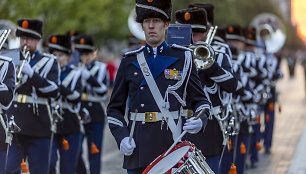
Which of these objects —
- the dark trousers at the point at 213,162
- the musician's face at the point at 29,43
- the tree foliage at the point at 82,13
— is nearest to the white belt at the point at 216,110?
the dark trousers at the point at 213,162

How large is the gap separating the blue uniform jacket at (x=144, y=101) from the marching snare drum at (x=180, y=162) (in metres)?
0.33

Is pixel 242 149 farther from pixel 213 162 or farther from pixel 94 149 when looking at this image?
pixel 213 162

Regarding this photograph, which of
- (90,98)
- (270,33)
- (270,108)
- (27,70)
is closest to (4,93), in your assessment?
(27,70)

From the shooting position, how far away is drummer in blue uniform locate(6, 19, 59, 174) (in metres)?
7.88

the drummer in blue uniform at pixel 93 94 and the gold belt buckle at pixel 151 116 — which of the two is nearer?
the gold belt buckle at pixel 151 116

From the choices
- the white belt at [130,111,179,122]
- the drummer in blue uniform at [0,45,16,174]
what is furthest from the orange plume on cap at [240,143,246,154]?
the white belt at [130,111,179,122]

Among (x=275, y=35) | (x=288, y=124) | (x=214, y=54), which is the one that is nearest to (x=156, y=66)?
(x=214, y=54)

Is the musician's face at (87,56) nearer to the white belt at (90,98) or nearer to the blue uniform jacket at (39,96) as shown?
the white belt at (90,98)

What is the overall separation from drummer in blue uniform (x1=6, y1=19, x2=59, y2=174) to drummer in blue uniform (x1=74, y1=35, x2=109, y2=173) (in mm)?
2135

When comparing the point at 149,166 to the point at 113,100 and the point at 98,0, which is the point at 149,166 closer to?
the point at 113,100

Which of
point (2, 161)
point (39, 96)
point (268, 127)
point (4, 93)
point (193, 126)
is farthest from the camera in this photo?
point (268, 127)

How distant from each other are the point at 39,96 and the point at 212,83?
6.64 feet

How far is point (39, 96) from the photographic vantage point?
8188 mm

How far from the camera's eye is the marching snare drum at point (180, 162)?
4.93 meters
